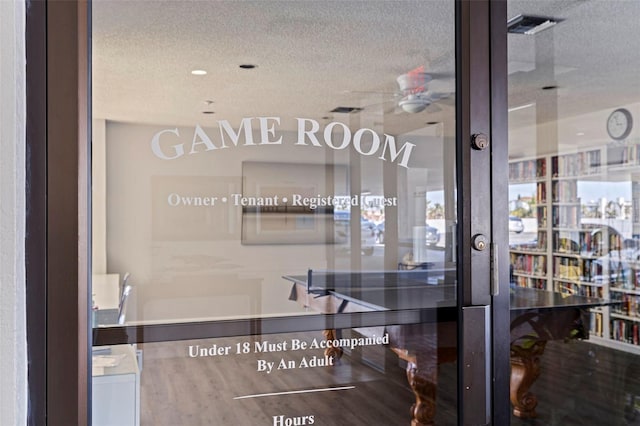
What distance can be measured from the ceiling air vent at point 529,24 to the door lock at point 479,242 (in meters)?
0.73

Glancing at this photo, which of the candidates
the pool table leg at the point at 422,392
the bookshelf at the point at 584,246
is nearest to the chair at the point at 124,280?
the pool table leg at the point at 422,392

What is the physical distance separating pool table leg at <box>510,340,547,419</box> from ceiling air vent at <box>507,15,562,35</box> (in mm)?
1147

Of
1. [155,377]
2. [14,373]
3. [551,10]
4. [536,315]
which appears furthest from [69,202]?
[551,10]

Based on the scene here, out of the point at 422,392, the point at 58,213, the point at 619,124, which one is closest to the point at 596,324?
the point at 619,124

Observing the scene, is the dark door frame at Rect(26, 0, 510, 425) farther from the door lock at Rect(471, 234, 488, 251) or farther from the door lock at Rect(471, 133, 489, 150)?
the door lock at Rect(471, 133, 489, 150)

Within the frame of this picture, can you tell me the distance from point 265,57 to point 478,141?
2.22ft

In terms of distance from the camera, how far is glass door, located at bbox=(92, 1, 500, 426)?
1.50 m

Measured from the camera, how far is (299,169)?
1.61 metres

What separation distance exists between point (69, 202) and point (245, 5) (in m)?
0.76

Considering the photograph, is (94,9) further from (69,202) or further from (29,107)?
(69,202)

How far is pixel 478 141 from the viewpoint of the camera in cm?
172

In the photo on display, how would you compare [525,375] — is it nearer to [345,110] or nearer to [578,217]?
[578,217]

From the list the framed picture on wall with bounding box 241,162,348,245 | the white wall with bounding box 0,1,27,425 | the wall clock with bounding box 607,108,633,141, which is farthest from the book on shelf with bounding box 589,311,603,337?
the white wall with bounding box 0,1,27,425

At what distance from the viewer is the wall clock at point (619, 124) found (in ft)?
7.94
